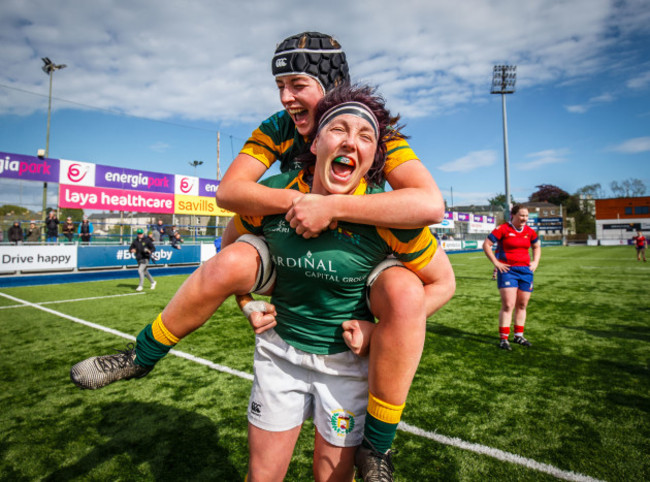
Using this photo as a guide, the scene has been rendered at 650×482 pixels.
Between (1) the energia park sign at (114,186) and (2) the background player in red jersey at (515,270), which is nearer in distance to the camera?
(2) the background player in red jersey at (515,270)

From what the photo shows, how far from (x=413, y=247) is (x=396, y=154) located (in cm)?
44

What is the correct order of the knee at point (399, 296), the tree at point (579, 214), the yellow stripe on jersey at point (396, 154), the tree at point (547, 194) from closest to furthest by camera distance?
the knee at point (399, 296) < the yellow stripe on jersey at point (396, 154) < the tree at point (579, 214) < the tree at point (547, 194)

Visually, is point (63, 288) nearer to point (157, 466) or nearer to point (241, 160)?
point (157, 466)

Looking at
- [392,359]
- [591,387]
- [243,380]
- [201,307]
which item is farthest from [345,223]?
[591,387]

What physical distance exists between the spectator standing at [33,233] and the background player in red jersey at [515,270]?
1852 centimetres

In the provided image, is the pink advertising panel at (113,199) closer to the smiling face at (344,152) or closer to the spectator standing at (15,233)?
the spectator standing at (15,233)

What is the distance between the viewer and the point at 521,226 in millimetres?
6191

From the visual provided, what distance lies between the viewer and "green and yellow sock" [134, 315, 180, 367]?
168 cm

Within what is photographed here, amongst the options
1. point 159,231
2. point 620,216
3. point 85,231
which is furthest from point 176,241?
point 620,216

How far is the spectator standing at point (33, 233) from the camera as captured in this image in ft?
53.1

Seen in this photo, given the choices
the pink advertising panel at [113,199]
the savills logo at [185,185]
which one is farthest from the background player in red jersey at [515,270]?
the savills logo at [185,185]

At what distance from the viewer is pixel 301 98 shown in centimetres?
181

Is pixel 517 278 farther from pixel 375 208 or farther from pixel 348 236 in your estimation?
pixel 375 208

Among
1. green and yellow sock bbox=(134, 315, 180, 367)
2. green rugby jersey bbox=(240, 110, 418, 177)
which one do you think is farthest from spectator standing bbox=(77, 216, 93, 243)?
green rugby jersey bbox=(240, 110, 418, 177)
